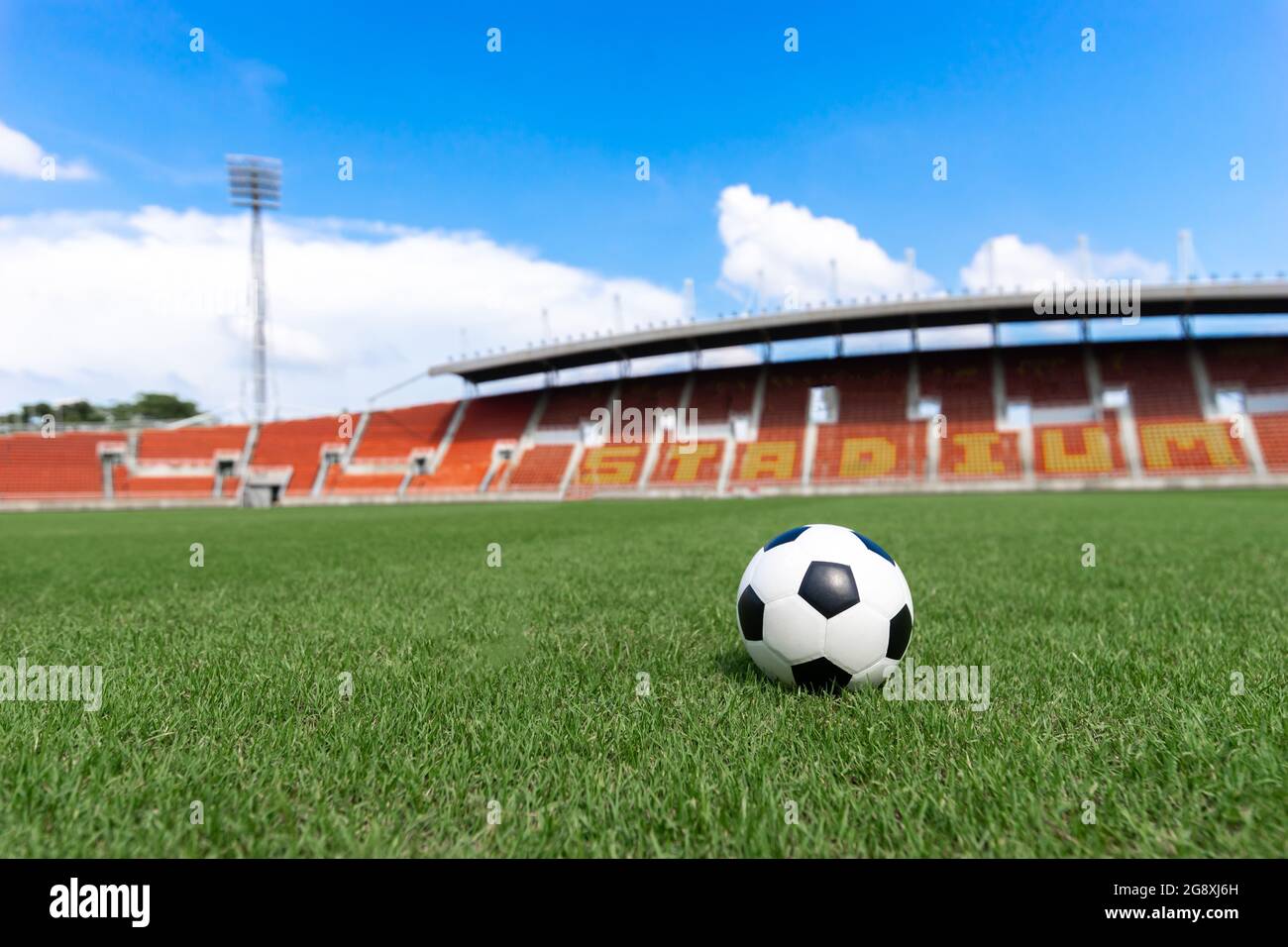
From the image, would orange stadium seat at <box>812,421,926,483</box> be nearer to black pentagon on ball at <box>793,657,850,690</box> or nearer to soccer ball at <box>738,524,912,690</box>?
soccer ball at <box>738,524,912,690</box>

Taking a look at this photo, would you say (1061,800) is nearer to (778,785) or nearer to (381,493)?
(778,785)

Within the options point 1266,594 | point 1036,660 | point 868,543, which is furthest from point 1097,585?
point 868,543

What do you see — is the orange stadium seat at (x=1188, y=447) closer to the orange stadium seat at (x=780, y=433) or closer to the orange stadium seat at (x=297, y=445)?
the orange stadium seat at (x=780, y=433)

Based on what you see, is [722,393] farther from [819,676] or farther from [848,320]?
[819,676]

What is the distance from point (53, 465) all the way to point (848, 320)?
47.8 meters

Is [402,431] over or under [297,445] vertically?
over

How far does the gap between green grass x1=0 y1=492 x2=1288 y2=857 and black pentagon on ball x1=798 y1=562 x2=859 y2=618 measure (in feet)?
1.16

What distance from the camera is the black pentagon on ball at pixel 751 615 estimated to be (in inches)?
106

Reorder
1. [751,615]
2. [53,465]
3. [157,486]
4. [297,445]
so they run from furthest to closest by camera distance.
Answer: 1. [297,445]
2. [157,486]
3. [53,465]
4. [751,615]

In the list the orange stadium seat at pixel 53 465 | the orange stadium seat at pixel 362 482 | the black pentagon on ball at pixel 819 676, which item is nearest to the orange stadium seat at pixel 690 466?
the orange stadium seat at pixel 362 482

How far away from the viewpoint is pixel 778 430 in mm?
37750

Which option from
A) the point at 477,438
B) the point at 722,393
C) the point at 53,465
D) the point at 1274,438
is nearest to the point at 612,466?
the point at 722,393

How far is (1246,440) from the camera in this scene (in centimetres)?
3023
